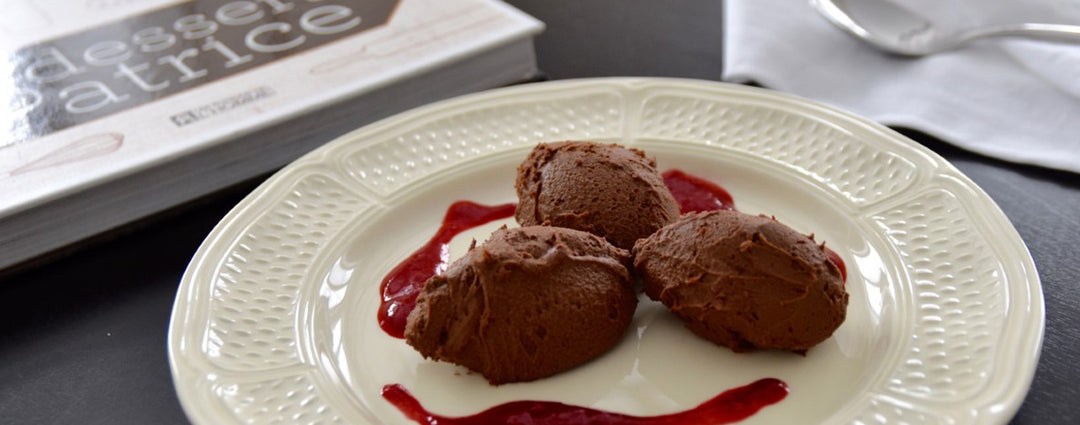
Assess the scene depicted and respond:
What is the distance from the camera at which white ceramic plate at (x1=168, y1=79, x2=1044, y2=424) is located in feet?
4.40

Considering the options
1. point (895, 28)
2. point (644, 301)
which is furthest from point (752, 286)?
point (895, 28)

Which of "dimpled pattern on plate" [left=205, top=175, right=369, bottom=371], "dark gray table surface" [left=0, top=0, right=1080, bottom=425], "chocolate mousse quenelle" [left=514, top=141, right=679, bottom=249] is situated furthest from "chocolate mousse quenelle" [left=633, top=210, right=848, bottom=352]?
"dimpled pattern on plate" [left=205, top=175, right=369, bottom=371]

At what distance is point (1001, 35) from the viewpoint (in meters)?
2.32

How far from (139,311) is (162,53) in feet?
3.03

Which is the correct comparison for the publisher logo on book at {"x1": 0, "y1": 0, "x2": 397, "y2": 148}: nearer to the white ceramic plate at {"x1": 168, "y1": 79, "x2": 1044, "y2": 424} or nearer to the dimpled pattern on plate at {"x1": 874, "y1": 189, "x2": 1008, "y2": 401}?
the white ceramic plate at {"x1": 168, "y1": 79, "x2": 1044, "y2": 424}

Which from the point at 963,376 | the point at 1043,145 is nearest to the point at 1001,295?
the point at 963,376

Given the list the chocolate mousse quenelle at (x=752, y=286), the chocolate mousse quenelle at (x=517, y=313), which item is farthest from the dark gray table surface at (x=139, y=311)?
the chocolate mousse quenelle at (x=517, y=313)

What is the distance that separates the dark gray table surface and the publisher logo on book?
346 millimetres

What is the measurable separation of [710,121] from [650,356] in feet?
2.43

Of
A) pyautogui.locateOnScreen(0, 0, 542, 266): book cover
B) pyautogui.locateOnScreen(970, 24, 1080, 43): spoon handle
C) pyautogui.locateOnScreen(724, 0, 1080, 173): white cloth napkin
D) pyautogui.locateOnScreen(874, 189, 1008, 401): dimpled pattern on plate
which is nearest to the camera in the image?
pyautogui.locateOnScreen(874, 189, 1008, 401): dimpled pattern on plate

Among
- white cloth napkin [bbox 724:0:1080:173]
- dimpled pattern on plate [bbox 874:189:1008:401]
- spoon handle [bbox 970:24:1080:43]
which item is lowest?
dimpled pattern on plate [bbox 874:189:1008:401]

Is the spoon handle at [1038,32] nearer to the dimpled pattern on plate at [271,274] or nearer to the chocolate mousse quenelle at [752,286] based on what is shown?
the chocolate mousse quenelle at [752,286]

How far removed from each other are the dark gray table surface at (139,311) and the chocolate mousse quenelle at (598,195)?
2.21ft

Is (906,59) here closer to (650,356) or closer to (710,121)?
(710,121)
